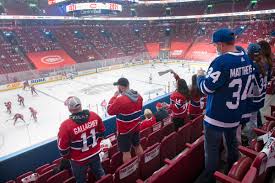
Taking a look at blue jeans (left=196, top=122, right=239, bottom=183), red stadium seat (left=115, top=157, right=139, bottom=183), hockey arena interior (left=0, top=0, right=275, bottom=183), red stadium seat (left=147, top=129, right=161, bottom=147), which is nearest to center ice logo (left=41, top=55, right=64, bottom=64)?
hockey arena interior (left=0, top=0, right=275, bottom=183)

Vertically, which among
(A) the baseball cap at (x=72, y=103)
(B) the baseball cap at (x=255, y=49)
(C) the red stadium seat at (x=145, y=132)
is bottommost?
(C) the red stadium seat at (x=145, y=132)

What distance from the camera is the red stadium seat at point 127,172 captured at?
2.68 m

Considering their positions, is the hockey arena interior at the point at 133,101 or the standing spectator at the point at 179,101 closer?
the hockey arena interior at the point at 133,101

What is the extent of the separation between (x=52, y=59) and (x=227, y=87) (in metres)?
29.1

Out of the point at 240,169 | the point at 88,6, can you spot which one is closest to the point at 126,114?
the point at 240,169

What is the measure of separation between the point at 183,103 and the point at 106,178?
2446 mm

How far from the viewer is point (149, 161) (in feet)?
10.5

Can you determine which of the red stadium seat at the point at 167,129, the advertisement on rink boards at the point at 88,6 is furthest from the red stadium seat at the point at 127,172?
the advertisement on rink boards at the point at 88,6

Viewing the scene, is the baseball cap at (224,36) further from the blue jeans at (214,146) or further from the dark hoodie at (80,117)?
the dark hoodie at (80,117)

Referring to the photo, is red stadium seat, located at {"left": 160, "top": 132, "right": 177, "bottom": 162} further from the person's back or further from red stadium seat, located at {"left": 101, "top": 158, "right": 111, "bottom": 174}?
the person's back

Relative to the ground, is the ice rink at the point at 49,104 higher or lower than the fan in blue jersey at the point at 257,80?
lower

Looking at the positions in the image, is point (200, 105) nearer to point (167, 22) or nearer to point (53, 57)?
point (53, 57)

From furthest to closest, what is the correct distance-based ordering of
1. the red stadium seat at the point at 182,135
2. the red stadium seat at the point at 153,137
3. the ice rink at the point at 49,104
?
the ice rink at the point at 49,104
the red stadium seat at the point at 153,137
the red stadium seat at the point at 182,135

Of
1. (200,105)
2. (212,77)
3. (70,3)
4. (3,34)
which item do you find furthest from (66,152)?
(3,34)
